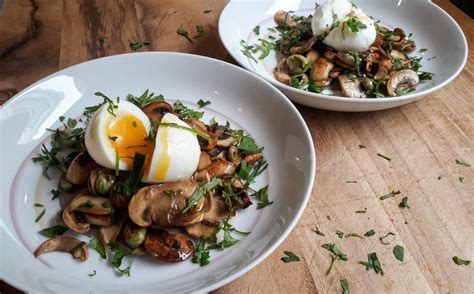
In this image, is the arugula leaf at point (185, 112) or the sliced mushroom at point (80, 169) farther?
the arugula leaf at point (185, 112)

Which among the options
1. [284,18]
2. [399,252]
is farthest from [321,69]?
[399,252]

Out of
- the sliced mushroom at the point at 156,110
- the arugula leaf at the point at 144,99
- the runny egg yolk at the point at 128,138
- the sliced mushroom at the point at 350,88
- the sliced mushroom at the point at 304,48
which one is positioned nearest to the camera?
the runny egg yolk at the point at 128,138

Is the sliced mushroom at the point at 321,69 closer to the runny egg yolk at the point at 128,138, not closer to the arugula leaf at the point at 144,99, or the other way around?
the arugula leaf at the point at 144,99

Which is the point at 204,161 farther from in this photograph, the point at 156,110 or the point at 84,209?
the point at 84,209

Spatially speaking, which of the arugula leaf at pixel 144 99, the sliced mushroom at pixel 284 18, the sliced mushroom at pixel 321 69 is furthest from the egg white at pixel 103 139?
the sliced mushroom at pixel 284 18

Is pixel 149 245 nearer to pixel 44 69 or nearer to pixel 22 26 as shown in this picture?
pixel 44 69

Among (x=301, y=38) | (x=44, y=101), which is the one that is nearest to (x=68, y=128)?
(x=44, y=101)
